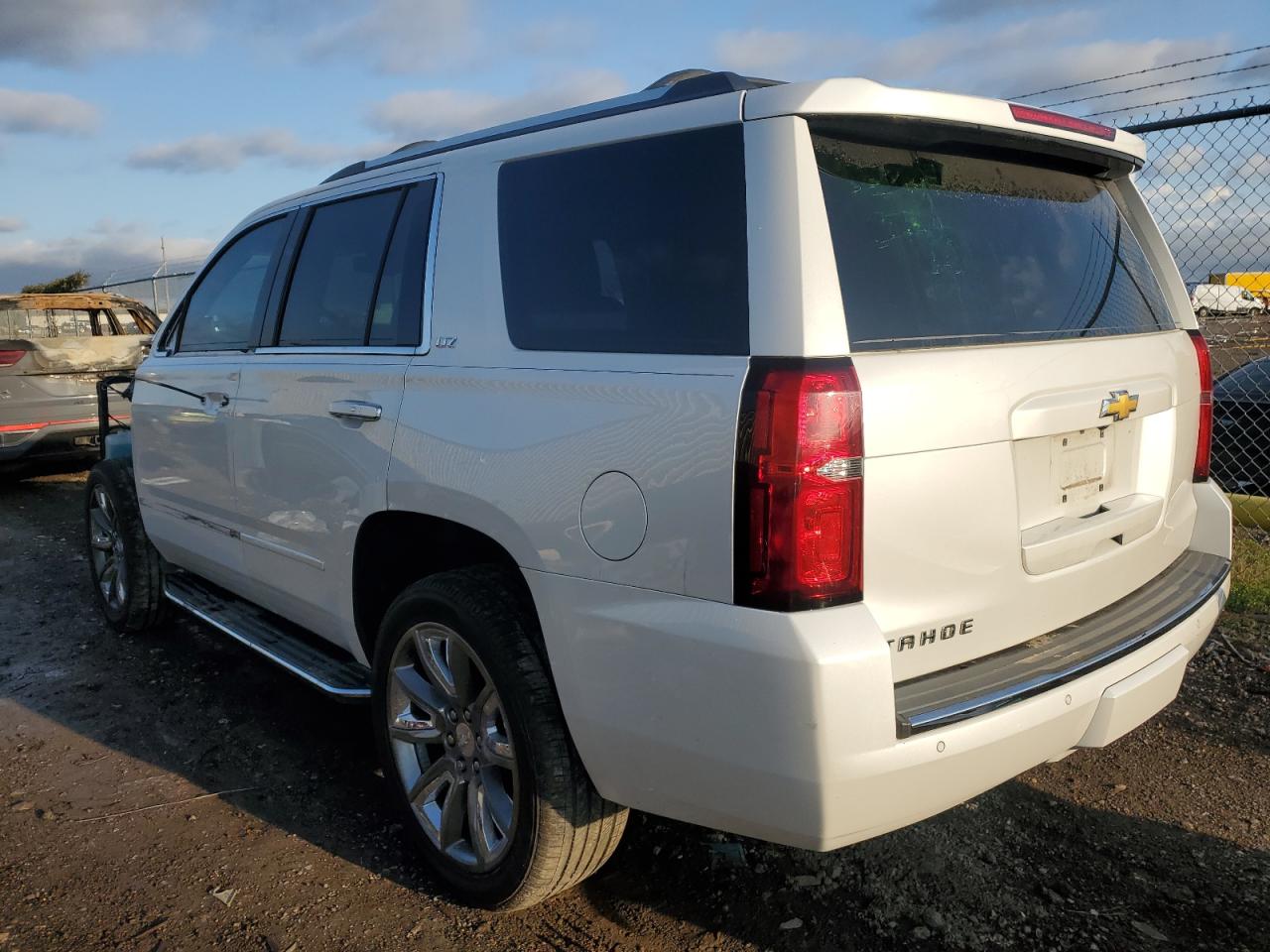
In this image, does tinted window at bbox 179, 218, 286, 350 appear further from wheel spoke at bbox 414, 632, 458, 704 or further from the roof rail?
wheel spoke at bbox 414, 632, 458, 704

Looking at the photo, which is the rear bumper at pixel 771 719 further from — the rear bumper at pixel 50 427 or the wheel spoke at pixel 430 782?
the rear bumper at pixel 50 427

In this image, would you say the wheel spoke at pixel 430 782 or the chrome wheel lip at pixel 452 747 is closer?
the chrome wheel lip at pixel 452 747

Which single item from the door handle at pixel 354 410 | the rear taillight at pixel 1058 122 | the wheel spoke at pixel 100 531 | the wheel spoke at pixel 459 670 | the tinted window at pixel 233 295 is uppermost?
the rear taillight at pixel 1058 122

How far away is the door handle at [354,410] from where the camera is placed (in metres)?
3.01

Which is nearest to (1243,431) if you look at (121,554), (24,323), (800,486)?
(800,486)

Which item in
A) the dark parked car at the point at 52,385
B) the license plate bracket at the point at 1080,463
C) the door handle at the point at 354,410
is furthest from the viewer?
the dark parked car at the point at 52,385

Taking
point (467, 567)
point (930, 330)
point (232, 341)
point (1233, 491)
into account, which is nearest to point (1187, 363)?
point (930, 330)

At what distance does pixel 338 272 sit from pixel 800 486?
7.13 feet

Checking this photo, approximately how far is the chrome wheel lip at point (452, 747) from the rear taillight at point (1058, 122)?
1.91 meters

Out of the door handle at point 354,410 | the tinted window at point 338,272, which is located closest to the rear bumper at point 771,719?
the door handle at point 354,410

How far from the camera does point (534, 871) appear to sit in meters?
2.56

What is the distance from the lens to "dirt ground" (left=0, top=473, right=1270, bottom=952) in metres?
2.70

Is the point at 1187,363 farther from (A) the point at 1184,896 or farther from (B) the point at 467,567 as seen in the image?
(B) the point at 467,567

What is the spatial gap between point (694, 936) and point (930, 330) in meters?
1.67
